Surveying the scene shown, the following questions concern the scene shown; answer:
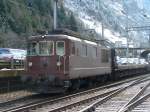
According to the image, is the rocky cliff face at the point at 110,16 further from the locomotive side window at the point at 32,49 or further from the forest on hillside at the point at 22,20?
the locomotive side window at the point at 32,49

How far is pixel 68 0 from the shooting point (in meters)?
137

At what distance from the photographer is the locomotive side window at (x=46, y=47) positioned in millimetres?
24672

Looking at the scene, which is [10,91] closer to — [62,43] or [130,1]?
[62,43]

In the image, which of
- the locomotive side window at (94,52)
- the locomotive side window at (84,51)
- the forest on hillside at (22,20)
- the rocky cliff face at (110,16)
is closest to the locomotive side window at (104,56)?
the locomotive side window at (94,52)

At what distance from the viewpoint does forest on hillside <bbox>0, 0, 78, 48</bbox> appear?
67.1 metres

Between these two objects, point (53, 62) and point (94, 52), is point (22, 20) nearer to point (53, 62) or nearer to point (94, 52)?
point (94, 52)

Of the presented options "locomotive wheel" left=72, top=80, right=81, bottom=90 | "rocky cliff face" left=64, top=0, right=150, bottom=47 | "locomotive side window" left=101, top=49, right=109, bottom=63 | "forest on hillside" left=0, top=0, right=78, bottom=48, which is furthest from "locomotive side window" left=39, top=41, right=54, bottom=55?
"rocky cliff face" left=64, top=0, right=150, bottom=47

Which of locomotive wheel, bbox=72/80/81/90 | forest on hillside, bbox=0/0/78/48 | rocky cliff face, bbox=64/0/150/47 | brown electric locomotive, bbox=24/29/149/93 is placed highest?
rocky cliff face, bbox=64/0/150/47

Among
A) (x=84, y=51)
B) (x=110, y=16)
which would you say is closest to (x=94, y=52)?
(x=84, y=51)

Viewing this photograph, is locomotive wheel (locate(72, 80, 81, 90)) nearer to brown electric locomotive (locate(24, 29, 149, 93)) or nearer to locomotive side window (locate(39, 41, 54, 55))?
brown electric locomotive (locate(24, 29, 149, 93))

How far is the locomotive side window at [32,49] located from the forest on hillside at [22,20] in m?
35.1

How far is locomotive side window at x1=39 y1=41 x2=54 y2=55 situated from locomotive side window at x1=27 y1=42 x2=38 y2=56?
217mm

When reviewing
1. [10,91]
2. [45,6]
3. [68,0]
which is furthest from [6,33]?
[68,0]

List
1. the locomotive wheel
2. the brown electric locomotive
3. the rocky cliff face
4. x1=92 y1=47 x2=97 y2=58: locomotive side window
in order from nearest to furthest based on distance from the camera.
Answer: the brown electric locomotive < the locomotive wheel < x1=92 y1=47 x2=97 y2=58: locomotive side window < the rocky cliff face
